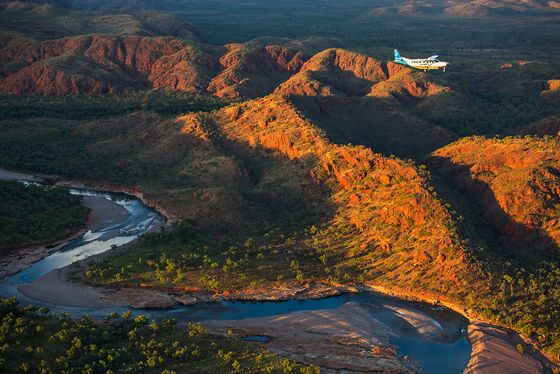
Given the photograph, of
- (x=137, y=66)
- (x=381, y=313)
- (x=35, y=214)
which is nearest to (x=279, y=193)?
(x=381, y=313)

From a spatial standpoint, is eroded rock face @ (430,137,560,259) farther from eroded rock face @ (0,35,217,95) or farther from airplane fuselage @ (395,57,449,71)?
airplane fuselage @ (395,57,449,71)

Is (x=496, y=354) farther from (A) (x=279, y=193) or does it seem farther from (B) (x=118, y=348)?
(A) (x=279, y=193)

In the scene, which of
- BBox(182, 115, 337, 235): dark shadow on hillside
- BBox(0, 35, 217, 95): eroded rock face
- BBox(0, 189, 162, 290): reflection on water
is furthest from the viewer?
BBox(0, 35, 217, 95): eroded rock face

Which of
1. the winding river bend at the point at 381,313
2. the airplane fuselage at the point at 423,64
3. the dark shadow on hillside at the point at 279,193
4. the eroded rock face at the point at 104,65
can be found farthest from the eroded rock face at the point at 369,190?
the airplane fuselage at the point at 423,64

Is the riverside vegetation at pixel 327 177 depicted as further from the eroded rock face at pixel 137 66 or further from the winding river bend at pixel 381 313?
the winding river bend at pixel 381 313

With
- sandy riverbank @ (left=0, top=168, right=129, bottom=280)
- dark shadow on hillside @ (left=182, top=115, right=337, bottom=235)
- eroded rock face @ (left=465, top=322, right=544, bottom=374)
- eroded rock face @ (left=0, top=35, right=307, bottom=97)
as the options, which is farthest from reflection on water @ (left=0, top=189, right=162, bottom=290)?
eroded rock face @ (left=0, top=35, right=307, bottom=97)
